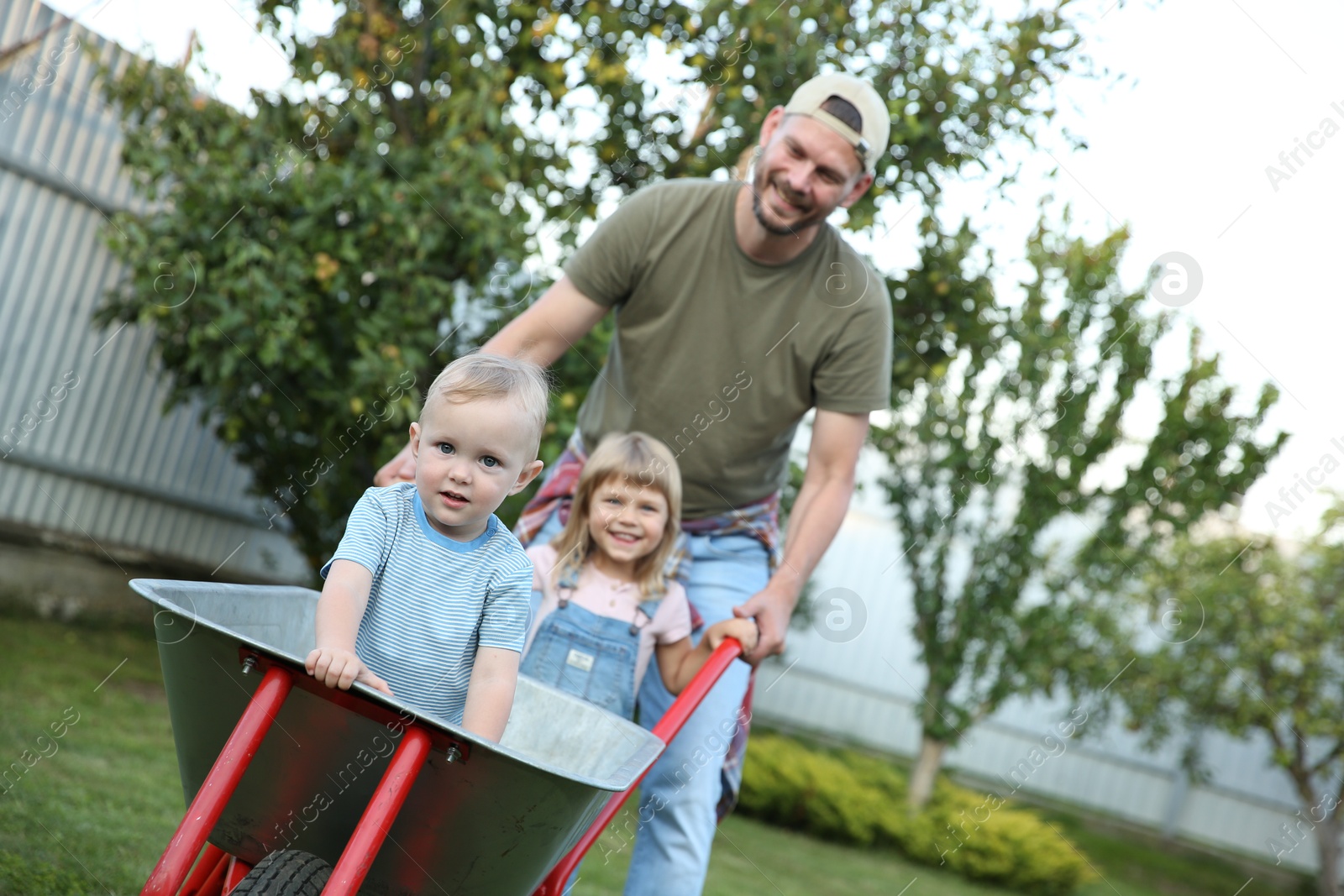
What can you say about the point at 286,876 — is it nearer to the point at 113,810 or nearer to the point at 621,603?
the point at 621,603

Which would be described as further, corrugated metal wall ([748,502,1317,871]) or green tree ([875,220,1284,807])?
corrugated metal wall ([748,502,1317,871])

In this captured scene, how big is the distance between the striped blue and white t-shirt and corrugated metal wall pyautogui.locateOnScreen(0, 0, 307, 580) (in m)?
3.59

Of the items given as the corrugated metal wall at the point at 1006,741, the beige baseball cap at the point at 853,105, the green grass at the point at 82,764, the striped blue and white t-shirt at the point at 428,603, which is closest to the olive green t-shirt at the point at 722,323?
the beige baseball cap at the point at 853,105

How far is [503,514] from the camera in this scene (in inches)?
167

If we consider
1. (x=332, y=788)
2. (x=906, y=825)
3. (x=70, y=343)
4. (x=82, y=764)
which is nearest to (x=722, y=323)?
(x=332, y=788)

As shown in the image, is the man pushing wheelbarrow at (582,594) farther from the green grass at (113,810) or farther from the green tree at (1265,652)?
the green tree at (1265,652)

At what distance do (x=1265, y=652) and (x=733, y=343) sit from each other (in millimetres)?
5619

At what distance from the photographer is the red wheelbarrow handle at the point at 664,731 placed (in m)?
1.67

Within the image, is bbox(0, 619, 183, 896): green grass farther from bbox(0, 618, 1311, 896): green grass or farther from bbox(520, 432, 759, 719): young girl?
bbox(520, 432, 759, 719): young girl

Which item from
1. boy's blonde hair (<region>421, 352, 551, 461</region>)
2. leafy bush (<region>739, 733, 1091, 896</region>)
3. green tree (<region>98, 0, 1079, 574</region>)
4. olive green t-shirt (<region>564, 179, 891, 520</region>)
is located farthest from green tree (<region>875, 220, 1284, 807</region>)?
boy's blonde hair (<region>421, 352, 551, 461</region>)

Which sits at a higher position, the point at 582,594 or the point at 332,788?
the point at 582,594

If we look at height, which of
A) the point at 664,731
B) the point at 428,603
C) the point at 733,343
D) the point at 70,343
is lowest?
the point at 70,343

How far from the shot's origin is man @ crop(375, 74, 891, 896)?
7.89 ft

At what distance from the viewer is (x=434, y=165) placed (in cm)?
413
